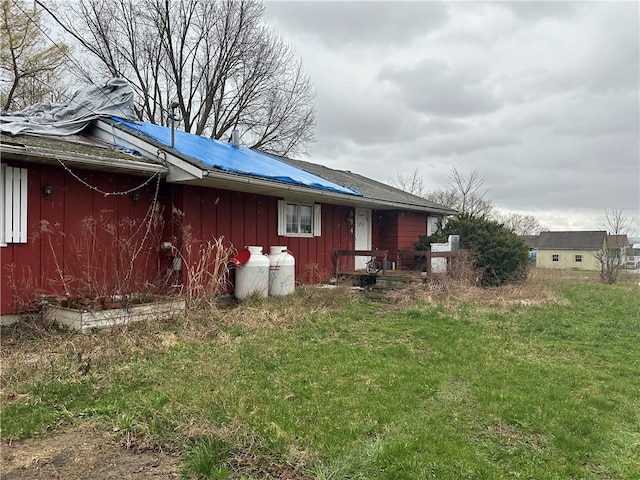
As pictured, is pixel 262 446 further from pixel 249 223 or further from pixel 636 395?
pixel 249 223

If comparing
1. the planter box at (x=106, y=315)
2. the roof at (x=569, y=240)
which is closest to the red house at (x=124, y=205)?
the planter box at (x=106, y=315)

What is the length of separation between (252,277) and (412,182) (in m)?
28.3

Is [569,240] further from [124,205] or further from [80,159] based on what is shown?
[80,159]

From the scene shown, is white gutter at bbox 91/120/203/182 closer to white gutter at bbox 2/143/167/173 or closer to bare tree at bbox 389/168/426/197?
white gutter at bbox 2/143/167/173

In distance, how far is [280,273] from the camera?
28.0ft

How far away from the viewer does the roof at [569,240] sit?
166ft

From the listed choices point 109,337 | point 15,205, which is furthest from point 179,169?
point 109,337

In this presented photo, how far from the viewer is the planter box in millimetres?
5359

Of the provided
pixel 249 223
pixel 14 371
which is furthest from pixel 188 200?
pixel 14 371

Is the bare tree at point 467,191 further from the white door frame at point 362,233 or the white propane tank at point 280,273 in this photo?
the white propane tank at point 280,273

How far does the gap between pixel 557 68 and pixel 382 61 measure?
4446mm

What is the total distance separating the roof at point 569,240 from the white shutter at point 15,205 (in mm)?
56076

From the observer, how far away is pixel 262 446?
2.75m

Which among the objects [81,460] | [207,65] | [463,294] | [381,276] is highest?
[207,65]
